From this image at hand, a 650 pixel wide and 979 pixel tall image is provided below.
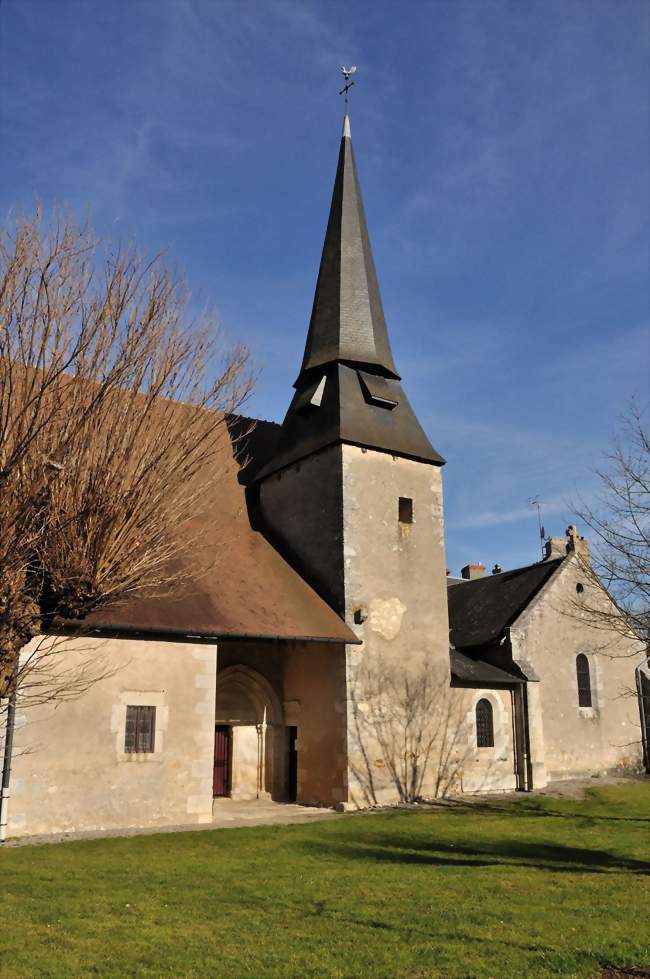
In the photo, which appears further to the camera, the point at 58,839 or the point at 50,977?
the point at 58,839

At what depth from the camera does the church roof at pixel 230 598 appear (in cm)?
1284

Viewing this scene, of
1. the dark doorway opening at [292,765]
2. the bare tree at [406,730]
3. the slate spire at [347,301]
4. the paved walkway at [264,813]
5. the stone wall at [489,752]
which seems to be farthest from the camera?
the slate spire at [347,301]

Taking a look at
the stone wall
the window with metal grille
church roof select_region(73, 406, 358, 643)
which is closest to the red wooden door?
church roof select_region(73, 406, 358, 643)

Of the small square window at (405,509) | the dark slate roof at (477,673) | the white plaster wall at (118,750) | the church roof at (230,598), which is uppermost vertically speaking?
the small square window at (405,509)

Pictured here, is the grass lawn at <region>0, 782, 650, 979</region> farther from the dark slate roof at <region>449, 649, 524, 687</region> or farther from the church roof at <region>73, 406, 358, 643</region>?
the dark slate roof at <region>449, 649, 524, 687</region>

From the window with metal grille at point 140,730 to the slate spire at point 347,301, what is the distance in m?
9.02

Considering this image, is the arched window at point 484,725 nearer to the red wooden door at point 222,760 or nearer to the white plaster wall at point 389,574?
the white plaster wall at point 389,574

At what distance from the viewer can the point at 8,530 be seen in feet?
23.9

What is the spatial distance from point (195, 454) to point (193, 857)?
487 cm

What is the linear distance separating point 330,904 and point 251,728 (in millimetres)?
9505

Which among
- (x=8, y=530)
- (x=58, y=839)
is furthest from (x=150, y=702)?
(x=8, y=530)

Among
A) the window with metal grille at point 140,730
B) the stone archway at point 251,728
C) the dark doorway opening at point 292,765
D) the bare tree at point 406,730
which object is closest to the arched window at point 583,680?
the bare tree at point 406,730

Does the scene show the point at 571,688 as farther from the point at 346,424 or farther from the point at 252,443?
the point at 252,443

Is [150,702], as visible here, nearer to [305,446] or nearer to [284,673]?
[284,673]
